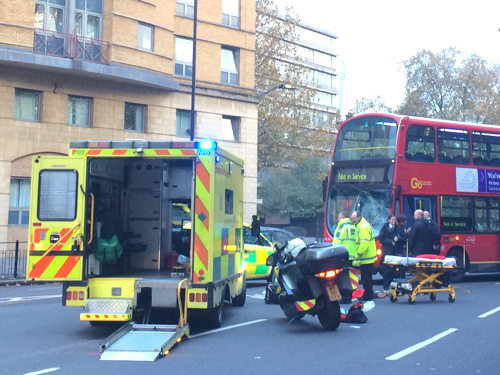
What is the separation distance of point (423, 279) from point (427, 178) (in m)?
4.69

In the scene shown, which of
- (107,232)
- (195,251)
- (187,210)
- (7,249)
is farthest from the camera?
(7,249)

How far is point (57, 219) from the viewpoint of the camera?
1018 cm

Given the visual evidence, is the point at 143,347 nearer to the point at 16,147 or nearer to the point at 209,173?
the point at 209,173

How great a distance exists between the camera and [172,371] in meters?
7.97

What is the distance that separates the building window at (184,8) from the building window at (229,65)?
2191 mm

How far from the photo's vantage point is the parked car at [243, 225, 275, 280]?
1723 cm

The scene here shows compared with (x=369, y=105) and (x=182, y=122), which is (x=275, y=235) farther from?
(x=369, y=105)

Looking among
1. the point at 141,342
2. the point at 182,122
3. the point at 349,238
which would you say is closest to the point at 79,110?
the point at 182,122

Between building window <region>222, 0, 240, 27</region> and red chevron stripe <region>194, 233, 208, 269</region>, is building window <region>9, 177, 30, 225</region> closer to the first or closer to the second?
building window <region>222, 0, 240, 27</region>

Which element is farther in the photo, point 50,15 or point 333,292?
point 50,15

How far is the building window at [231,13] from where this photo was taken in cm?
3291

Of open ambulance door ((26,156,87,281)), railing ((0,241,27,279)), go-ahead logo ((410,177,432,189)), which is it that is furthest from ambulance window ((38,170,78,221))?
railing ((0,241,27,279))

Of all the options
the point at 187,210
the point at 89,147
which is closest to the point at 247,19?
the point at 187,210

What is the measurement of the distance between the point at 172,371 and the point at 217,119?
24.6m
